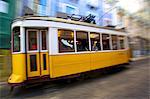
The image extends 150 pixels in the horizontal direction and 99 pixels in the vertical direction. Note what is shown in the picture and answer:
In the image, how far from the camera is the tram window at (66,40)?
1191cm

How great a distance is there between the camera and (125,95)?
10172mm

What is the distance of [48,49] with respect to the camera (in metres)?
11.5

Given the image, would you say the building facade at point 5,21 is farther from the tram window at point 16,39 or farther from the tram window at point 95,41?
the tram window at point 95,41

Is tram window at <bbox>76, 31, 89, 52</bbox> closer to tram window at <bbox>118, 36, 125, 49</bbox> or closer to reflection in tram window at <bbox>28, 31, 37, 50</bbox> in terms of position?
reflection in tram window at <bbox>28, 31, 37, 50</bbox>

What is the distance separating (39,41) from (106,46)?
5016mm

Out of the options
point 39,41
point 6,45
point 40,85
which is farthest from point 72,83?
point 6,45

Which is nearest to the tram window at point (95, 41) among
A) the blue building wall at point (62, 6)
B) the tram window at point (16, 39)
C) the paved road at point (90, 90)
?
the paved road at point (90, 90)

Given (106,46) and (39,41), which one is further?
(106,46)

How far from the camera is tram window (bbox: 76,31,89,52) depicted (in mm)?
12938

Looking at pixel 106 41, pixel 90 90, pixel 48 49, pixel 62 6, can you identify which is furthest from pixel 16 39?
pixel 62 6

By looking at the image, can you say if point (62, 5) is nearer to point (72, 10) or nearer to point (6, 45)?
point (72, 10)

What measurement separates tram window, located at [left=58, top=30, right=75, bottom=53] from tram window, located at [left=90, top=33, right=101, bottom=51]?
169 cm

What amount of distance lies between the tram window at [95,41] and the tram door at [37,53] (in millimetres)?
3063

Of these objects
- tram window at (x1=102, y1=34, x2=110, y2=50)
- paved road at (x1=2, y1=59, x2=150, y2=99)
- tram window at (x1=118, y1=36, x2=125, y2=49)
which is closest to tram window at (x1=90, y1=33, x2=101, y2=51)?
tram window at (x1=102, y1=34, x2=110, y2=50)
